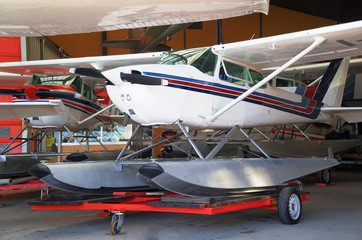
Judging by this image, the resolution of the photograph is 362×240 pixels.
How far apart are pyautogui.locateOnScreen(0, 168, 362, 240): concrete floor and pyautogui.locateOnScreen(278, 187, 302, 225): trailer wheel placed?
0.12 metres

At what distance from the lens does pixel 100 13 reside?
343 cm

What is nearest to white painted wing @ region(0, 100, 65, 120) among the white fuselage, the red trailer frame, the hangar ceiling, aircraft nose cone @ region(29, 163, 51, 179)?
aircraft nose cone @ region(29, 163, 51, 179)

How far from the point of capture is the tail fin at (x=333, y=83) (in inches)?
344

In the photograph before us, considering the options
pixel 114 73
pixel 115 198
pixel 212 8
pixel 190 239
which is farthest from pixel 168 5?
pixel 115 198

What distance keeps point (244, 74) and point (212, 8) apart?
10.1 feet

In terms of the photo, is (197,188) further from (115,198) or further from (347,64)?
(347,64)

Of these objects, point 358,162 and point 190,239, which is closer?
point 190,239

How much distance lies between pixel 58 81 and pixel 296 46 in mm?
5305

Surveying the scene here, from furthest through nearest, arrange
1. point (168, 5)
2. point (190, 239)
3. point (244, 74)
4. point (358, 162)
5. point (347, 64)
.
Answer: point (358, 162)
point (347, 64)
point (244, 74)
point (190, 239)
point (168, 5)

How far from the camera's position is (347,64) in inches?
395

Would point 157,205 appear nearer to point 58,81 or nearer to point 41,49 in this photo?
point 58,81

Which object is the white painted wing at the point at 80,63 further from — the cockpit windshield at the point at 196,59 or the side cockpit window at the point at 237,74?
the side cockpit window at the point at 237,74

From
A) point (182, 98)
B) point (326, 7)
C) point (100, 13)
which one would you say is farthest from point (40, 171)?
point (326, 7)

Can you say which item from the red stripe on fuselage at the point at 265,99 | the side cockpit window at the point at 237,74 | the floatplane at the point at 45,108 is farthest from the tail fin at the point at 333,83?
the floatplane at the point at 45,108
